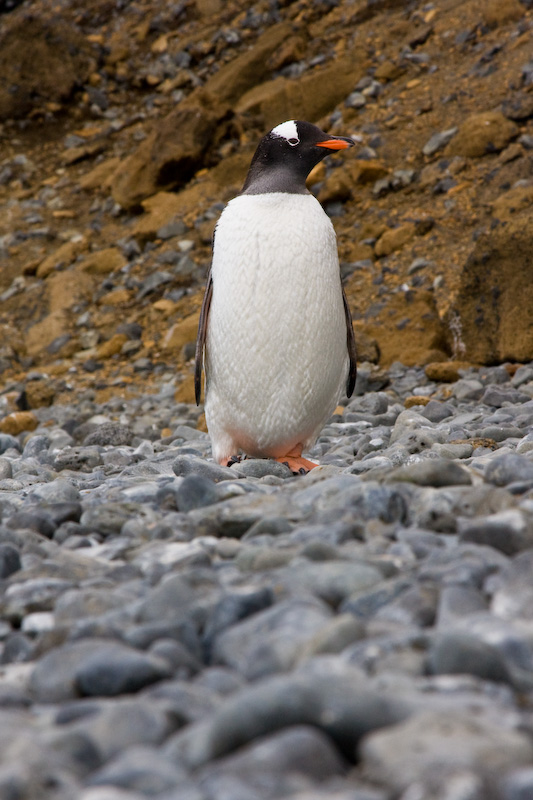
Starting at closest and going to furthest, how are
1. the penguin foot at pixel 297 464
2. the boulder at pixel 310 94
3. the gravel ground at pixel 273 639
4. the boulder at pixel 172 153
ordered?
1. the gravel ground at pixel 273 639
2. the penguin foot at pixel 297 464
3. the boulder at pixel 172 153
4. the boulder at pixel 310 94

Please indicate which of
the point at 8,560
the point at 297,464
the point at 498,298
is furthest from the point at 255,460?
the point at 498,298

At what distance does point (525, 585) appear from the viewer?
1.64 m

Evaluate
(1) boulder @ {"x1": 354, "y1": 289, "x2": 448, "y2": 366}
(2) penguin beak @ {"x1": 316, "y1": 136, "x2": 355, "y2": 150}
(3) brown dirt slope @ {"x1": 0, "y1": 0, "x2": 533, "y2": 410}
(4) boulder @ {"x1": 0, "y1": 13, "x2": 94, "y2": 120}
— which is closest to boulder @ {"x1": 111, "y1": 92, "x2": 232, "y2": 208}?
(3) brown dirt slope @ {"x1": 0, "y1": 0, "x2": 533, "y2": 410}

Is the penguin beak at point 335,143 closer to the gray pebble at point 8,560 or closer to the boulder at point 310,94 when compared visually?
the gray pebble at point 8,560

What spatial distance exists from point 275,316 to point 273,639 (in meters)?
2.58

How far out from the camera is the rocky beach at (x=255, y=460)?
1.22 m

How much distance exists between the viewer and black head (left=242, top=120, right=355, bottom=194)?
4141 millimetres

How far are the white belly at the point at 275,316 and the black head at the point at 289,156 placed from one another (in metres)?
0.11

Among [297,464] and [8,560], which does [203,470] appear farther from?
[8,560]

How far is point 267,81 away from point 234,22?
1.97 m

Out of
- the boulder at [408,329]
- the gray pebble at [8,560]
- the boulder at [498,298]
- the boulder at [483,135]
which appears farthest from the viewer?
the boulder at [483,135]

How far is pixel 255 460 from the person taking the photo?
150 inches

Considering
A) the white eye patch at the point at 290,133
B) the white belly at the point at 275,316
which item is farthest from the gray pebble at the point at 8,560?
the white eye patch at the point at 290,133

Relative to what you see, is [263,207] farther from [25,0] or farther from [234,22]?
[25,0]
